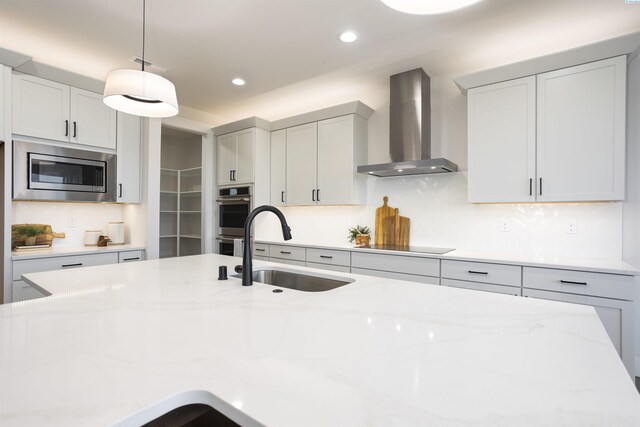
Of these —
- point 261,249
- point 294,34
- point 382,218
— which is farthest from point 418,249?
point 294,34

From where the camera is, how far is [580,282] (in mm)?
2195

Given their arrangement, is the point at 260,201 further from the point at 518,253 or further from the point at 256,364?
the point at 256,364

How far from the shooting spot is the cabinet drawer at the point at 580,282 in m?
2.08

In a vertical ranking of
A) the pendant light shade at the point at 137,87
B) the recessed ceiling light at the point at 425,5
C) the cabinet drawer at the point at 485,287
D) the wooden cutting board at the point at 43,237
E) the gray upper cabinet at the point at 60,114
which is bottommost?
the cabinet drawer at the point at 485,287

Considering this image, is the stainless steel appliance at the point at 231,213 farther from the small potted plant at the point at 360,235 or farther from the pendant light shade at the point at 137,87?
the pendant light shade at the point at 137,87

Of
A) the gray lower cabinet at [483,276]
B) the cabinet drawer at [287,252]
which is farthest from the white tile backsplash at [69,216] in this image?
the gray lower cabinet at [483,276]

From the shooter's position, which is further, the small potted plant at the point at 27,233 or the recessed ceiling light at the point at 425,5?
the small potted plant at the point at 27,233

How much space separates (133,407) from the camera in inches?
22.3

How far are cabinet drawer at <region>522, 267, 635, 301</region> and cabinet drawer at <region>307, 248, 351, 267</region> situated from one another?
152cm

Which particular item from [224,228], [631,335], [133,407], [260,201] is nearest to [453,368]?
[133,407]

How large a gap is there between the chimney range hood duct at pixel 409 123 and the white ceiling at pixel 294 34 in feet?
0.47

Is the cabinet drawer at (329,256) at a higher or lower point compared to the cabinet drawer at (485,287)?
higher

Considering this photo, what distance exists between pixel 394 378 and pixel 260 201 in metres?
3.62

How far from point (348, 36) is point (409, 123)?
1.05 metres
